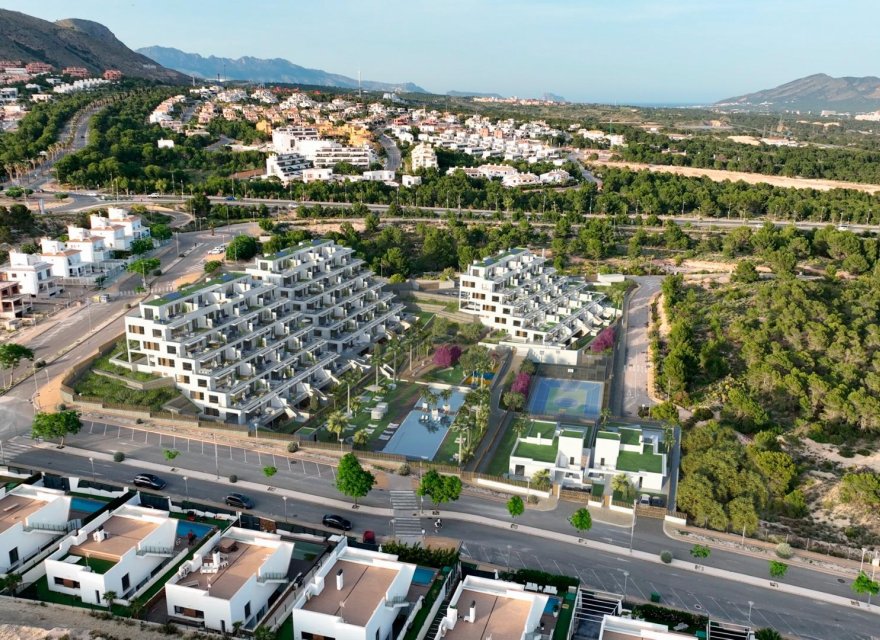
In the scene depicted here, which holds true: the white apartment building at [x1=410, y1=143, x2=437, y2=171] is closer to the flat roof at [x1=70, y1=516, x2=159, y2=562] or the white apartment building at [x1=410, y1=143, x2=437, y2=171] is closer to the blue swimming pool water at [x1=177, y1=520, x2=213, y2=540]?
the blue swimming pool water at [x1=177, y1=520, x2=213, y2=540]

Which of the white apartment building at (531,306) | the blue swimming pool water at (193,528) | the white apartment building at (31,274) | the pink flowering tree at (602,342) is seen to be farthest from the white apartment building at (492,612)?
the white apartment building at (31,274)

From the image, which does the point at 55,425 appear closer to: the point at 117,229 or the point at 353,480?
the point at 353,480

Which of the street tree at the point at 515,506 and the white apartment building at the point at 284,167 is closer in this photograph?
the street tree at the point at 515,506

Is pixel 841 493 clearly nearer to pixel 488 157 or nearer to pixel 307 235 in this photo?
pixel 307 235

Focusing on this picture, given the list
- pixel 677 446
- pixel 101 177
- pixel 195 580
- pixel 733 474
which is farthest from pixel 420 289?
pixel 101 177

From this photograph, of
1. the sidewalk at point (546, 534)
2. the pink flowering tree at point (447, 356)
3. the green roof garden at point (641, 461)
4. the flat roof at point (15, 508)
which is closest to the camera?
the flat roof at point (15, 508)

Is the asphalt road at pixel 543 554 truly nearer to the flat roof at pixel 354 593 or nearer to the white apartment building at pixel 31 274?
the flat roof at pixel 354 593
